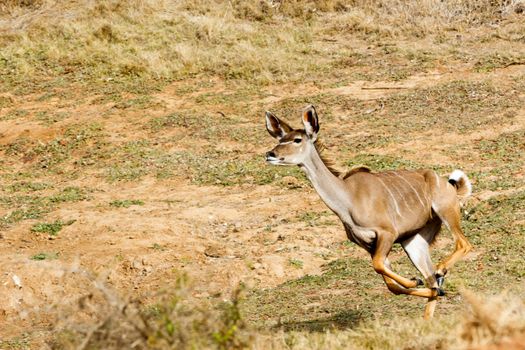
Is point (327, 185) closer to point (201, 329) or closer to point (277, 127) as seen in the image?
point (277, 127)

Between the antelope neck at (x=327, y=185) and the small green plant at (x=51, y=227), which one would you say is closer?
the antelope neck at (x=327, y=185)

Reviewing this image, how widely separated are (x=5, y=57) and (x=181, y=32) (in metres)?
4.63

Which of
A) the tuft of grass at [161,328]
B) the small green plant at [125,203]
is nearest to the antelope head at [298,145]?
the tuft of grass at [161,328]

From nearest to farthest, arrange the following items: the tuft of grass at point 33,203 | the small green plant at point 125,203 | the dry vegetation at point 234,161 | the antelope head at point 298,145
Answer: the dry vegetation at point 234,161 < the antelope head at point 298,145 < the tuft of grass at point 33,203 < the small green plant at point 125,203

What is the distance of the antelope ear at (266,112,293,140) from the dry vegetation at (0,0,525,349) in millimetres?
1774

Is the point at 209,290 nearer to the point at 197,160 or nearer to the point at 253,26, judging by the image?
the point at 197,160

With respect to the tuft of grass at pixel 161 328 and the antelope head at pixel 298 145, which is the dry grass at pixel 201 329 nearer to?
the tuft of grass at pixel 161 328

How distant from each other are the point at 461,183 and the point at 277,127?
6.72ft

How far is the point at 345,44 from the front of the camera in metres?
23.6

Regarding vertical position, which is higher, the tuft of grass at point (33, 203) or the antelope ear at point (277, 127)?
the antelope ear at point (277, 127)

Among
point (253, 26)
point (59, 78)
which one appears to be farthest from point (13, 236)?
point (253, 26)

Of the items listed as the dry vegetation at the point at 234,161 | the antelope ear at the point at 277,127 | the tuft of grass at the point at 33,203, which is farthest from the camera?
the tuft of grass at the point at 33,203

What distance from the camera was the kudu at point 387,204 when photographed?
860 cm

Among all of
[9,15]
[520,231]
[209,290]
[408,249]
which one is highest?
[408,249]
